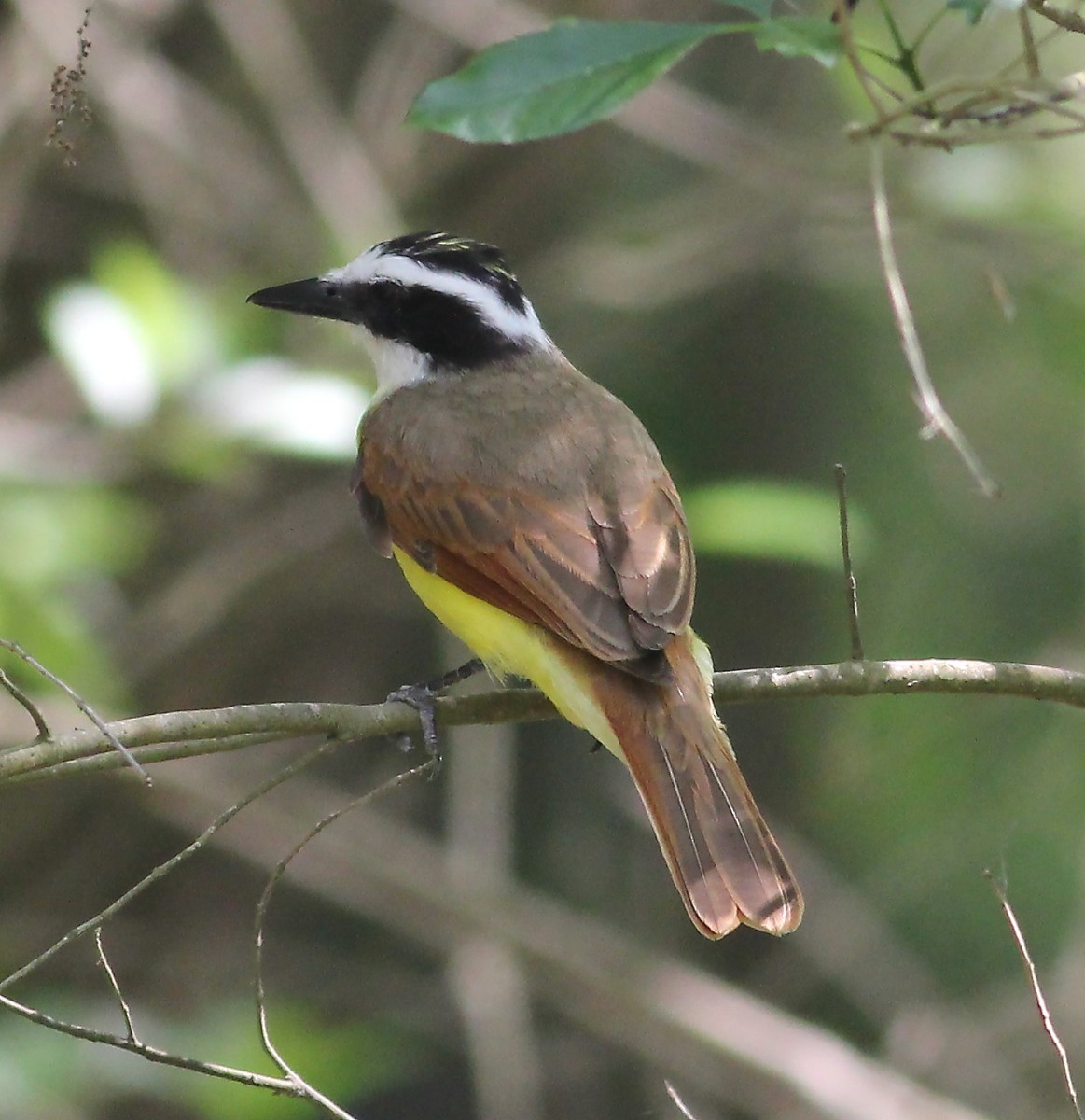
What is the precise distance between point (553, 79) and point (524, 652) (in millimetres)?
1437

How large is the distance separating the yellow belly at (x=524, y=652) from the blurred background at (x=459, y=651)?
202cm

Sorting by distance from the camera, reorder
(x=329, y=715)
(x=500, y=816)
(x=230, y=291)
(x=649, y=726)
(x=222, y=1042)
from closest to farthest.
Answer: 1. (x=329, y=715)
2. (x=649, y=726)
3. (x=222, y=1042)
4. (x=230, y=291)
5. (x=500, y=816)

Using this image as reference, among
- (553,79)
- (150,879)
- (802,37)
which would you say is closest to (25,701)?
(150,879)

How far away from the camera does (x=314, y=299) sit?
4.75 m

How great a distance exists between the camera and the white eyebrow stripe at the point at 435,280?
4.66 meters

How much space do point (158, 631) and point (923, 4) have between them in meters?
4.17

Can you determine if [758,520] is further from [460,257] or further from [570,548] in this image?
[460,257]

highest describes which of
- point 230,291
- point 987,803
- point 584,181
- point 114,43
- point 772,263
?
point 114,43

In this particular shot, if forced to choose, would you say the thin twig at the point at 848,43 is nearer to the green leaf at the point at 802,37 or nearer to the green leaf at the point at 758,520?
the green leaf at the point at 802,37

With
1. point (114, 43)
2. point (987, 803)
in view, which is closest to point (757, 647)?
point (987, 803)

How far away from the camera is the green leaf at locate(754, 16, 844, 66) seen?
8.84ft

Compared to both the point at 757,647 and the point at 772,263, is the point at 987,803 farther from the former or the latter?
the point at 772,263

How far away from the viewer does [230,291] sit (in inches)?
241

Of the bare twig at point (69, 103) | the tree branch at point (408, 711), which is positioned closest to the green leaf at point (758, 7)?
the bare twig at point (69, 103)
